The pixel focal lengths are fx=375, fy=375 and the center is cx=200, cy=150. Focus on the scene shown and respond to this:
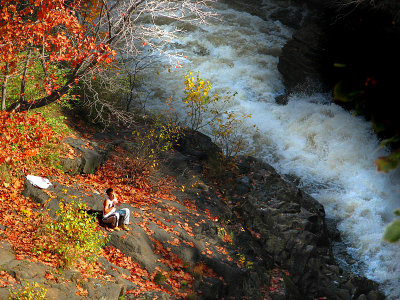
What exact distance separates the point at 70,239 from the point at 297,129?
35.5 ft

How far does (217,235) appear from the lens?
9.83 meters

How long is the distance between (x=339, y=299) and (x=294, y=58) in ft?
38.4

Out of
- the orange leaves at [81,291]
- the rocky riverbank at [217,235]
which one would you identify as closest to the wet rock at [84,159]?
the rocky riverbank at [217,235]

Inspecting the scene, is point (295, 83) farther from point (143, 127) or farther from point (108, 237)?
point (108, 237)

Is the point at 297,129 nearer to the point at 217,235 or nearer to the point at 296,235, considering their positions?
the point at 296,235

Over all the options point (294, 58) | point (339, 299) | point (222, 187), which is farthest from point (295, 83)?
point (339, 299)

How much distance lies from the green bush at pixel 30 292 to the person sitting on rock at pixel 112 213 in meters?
2.23

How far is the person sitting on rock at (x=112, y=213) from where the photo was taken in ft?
24.6

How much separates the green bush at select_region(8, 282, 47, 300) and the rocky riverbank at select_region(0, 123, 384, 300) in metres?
0.21

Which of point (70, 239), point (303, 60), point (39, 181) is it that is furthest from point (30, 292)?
point (303, 60)

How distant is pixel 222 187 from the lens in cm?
1211

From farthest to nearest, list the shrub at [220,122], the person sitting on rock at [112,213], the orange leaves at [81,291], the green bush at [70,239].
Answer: the shrub at [220,122] < the person sitting on rock at [112,213] < the green bush at [70,239] < the orange leaves at [81,291]

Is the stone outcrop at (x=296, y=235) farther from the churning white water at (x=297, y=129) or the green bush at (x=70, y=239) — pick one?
the green bush at (x=70, y=239)

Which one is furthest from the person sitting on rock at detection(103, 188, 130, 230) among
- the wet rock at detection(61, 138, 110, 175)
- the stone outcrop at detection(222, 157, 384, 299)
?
the stone outcrop at detection(222, 157, 384, 299)
